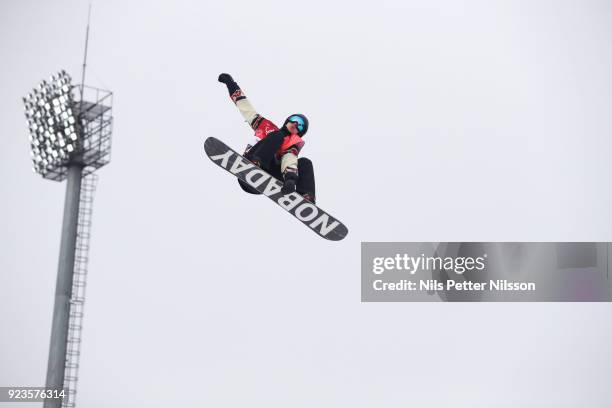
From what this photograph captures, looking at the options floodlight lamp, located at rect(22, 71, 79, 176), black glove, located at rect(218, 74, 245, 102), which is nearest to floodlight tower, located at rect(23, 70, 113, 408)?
floodlight lamp, located at rect(22, 71, 79, 176)

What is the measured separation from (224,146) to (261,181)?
39.6 inches

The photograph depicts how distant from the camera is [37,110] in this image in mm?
51062

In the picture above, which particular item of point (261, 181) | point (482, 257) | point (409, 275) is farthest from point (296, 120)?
point (482, 257)

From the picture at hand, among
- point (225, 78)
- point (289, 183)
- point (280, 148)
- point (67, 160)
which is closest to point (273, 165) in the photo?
point (280, 148)

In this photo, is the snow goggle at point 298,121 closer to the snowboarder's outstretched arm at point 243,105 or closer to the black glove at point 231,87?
the snowboarder's outstretched arm at point 243,105

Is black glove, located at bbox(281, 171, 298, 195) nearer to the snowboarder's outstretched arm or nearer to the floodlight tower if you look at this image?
the snowboarder's outstretched arm

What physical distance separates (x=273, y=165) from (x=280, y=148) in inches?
16.1

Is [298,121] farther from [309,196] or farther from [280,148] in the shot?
[309,196]

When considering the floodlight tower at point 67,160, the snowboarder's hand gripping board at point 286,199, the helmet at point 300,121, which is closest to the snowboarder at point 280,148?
the helmet at point 300,121

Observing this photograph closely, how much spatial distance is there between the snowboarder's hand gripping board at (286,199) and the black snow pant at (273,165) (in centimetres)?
12

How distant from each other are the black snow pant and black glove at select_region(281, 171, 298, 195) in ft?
1.37

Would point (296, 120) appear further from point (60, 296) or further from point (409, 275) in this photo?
point (60, 296)

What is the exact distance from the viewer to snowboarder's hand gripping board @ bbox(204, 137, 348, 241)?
14.4m

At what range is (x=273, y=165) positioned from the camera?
14.6 metres
